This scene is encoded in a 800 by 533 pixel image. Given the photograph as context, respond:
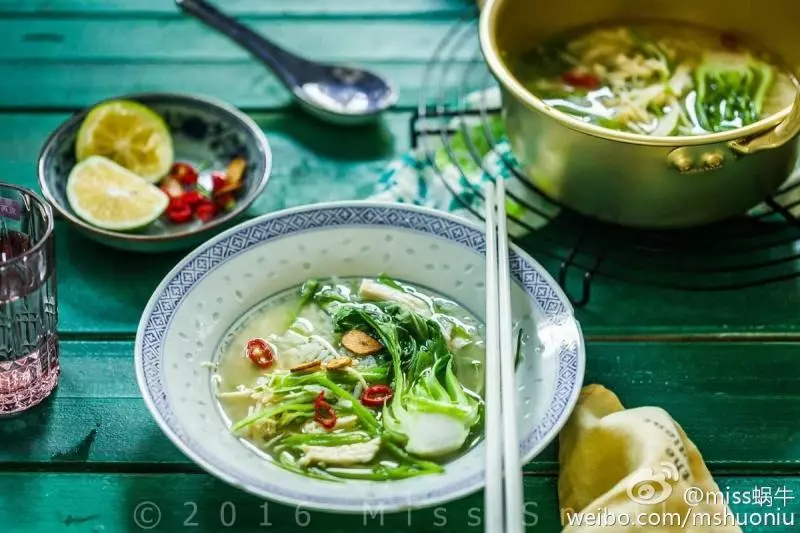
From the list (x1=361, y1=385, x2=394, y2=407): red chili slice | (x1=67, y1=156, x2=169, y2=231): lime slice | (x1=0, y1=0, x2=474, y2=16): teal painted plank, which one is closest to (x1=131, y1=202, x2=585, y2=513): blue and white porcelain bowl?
(x1=361, y1=385, x2=394, y2=407): red chili slice

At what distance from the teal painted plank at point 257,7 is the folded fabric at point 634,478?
1.22 meters

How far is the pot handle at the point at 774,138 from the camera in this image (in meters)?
1.33

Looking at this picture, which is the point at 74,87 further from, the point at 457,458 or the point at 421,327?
the point at 457,458

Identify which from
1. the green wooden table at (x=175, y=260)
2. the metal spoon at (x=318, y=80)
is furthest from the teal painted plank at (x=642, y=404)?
the metal spoon at (x=318, y=80)

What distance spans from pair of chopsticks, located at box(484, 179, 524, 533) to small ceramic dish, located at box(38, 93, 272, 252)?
0.44 m

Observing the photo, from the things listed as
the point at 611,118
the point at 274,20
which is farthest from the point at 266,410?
the point at 274,20

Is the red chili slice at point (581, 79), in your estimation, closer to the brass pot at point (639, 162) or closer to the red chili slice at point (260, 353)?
the brass pot at point (639, 162)

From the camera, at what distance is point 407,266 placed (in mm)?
1488

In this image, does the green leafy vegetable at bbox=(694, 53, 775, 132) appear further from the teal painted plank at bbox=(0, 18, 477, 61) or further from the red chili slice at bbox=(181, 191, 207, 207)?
the red chili slice at bbox=(181, 191, 207, 207)

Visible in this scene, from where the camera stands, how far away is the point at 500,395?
121cm

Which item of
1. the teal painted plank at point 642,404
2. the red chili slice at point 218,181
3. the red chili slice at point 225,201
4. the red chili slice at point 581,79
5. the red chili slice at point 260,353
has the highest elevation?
the red chili slice at point 581,79

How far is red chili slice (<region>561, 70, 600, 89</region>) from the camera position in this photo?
178 cm

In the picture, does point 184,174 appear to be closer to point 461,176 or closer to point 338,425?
point 461,176

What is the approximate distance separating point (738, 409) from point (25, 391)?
98 centimetres
